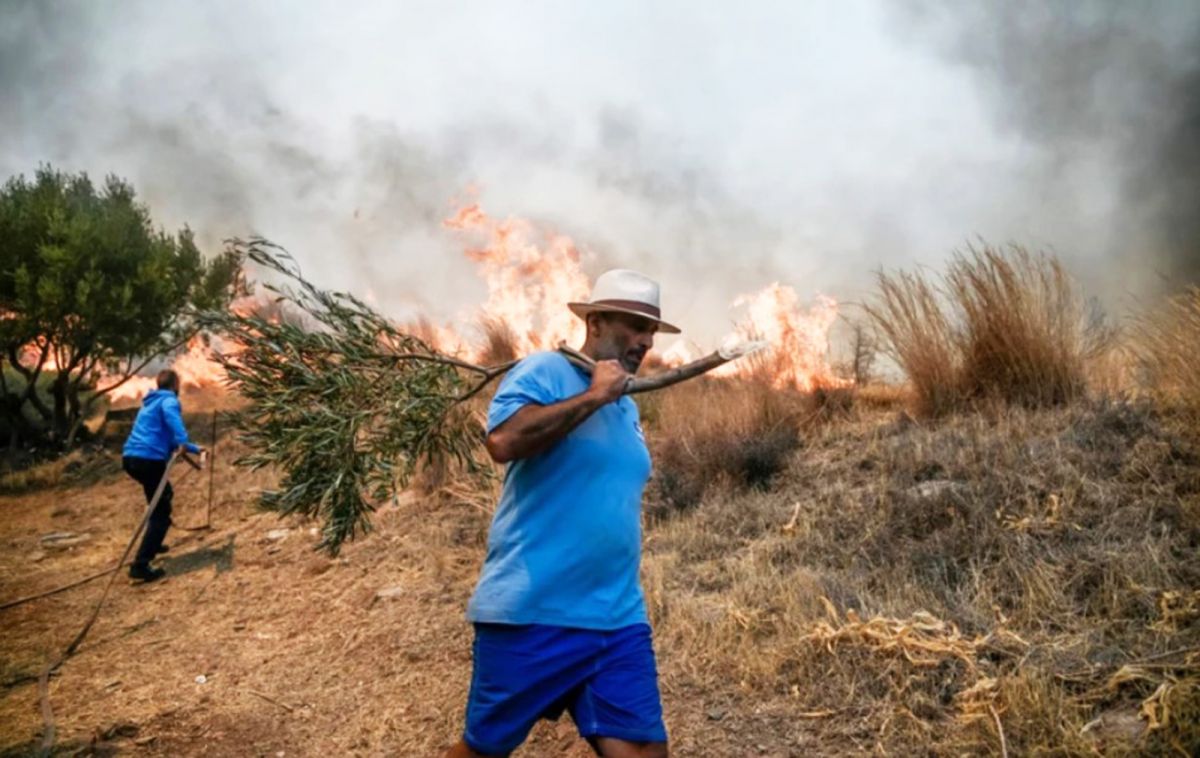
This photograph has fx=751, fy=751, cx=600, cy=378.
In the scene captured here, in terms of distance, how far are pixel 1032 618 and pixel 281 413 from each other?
4.00 m

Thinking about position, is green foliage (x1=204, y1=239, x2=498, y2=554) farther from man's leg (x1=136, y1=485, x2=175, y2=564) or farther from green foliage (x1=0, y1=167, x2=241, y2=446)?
green foliage (x1=0, y1=167, x2=241, y2=446)

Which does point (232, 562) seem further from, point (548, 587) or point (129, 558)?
point (548, 587)

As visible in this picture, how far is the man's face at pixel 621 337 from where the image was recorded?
9.50 ft

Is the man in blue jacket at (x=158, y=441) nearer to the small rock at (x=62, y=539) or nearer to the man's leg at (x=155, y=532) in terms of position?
the man's leg at (x=155, y=532)

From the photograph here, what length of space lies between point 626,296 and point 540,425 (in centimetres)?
68

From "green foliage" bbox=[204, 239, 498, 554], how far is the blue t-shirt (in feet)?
4.13

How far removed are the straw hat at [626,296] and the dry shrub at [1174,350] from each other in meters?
4.57

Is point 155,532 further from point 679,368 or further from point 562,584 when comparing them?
point 679,368

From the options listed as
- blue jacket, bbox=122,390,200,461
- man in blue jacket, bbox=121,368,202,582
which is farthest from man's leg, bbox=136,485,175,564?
blue jacket, bbox=122,390,200,461

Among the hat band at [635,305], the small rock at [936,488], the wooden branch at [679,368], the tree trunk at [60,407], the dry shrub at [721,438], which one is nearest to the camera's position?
the wooden branch at [679,368]

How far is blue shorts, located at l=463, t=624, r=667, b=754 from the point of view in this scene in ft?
7.86

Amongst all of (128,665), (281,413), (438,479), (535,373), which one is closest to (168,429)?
(438,479)

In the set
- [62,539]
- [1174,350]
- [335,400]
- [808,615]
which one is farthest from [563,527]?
[62,539]

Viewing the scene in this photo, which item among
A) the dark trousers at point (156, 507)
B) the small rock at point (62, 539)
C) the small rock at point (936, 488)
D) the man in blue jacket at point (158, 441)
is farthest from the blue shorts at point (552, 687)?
the small rock at point (62, 539)
